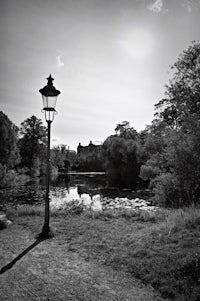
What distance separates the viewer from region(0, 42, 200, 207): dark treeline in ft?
30.2

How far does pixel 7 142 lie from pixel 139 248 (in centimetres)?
2711

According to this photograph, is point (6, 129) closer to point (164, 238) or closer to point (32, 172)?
point (32, 172)

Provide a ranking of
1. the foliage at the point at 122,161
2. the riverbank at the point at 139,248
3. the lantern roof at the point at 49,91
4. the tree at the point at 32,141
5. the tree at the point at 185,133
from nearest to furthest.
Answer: the riverbank at the point at 139,248 < the lantern roof at the point at 49,91 < the tree at the point at 185,133 < the foliage at the point at 122,161 < the tree at the point at 32,141

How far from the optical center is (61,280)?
3.94 meters

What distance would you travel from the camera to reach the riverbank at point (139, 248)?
383 centimetres

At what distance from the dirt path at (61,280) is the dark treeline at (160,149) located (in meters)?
5.38

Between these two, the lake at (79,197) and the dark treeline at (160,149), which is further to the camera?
the lake at (79,197)

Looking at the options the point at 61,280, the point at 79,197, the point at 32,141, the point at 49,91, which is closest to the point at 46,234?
the point at 61,280

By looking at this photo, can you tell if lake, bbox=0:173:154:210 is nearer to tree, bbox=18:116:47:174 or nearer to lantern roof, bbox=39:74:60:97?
lantern roof, bbox=39:74:60:97

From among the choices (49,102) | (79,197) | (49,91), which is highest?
(49,91)

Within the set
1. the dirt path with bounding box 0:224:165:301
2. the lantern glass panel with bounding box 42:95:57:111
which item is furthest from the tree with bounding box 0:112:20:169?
the dirt path with bounding box 0:224:165:301

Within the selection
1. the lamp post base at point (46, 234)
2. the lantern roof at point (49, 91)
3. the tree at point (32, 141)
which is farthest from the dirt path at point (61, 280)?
the tree at point (32, 141)

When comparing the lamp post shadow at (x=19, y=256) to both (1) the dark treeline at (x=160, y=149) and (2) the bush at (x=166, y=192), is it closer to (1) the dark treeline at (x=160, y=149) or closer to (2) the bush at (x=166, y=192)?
(1) the dark treeline at (x=160, y=149)

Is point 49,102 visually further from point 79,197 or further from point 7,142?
point 7,142
